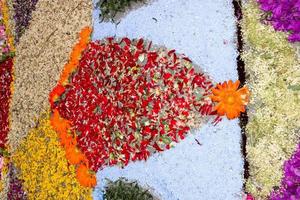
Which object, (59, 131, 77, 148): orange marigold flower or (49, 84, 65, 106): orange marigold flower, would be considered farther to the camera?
(49, 84, 65, 106): orange marigold flower

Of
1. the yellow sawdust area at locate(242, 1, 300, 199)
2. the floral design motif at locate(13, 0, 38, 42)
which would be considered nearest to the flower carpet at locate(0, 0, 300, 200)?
the yellow sawdust area at locate(242, 1, 300, 199)

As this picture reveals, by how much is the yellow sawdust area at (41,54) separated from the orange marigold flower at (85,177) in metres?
1.20

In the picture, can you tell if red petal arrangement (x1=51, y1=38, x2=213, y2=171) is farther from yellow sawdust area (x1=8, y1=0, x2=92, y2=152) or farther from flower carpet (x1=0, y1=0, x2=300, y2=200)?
yellow sawdust area (x1=8, y1=0, x2=92, y2=152)

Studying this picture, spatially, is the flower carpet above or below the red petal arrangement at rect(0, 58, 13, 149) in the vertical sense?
above

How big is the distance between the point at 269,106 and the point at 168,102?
105cm

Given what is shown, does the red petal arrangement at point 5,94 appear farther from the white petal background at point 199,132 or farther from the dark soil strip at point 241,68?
the dark soil strip at point 241,68

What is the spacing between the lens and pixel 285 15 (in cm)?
466

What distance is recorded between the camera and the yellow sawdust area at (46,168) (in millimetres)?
6523

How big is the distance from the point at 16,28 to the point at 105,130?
327cm

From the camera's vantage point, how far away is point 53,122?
6887mm

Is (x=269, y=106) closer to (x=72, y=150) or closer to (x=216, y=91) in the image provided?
A: (x=216, y=91)

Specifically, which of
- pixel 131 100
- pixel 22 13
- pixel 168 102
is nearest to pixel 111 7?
pixel 131 100

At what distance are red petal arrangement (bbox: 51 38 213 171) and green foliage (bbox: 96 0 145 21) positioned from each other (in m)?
0.30

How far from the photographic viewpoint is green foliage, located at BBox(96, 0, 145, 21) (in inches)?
233
